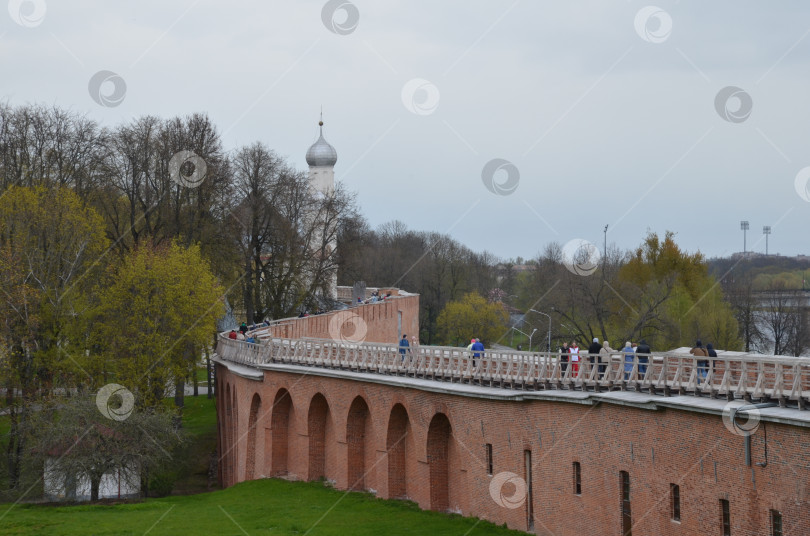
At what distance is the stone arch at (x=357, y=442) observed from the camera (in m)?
40.2

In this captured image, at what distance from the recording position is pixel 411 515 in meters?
34.4

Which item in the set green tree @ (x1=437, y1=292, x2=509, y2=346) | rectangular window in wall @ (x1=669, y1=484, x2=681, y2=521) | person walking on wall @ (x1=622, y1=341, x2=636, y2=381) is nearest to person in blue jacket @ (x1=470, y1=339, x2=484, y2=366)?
person walking on wall @ (x1=622, y1=341, x2=636, y2=381)

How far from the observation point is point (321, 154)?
95.2m

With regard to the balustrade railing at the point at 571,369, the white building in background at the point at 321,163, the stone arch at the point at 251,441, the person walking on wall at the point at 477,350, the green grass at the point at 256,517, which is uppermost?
the white building in background at the point at 321,163

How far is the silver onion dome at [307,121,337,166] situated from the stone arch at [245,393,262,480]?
1911 inches

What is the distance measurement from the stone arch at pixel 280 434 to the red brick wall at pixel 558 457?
801 millimetres

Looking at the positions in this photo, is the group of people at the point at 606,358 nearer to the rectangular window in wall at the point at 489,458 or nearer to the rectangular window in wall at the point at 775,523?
the rectangular window in wall at the point at 489,458

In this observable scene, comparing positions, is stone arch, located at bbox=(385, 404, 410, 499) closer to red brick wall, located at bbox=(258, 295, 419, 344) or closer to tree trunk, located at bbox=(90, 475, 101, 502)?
tree trunk, located at bbox=(90, 475, 101, 502)

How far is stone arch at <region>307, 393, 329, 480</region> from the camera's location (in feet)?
142

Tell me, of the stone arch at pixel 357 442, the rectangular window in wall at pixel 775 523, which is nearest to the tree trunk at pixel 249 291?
the stone arch at pixel 357 442

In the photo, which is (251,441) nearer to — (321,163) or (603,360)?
(603,360)

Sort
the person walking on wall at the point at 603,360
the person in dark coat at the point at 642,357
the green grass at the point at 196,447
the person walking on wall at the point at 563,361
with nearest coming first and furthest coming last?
1. the person in dark coat at the point at 642,357
2. the person walking on wall at the point at 603,360
3. the person walking on wall at the point at 563,361
4. the green grass at the point at 196,447

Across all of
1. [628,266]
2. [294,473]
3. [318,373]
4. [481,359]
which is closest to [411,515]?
[481,359]

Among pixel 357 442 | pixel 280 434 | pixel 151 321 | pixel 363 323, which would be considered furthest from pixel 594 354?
pixel 363 323
